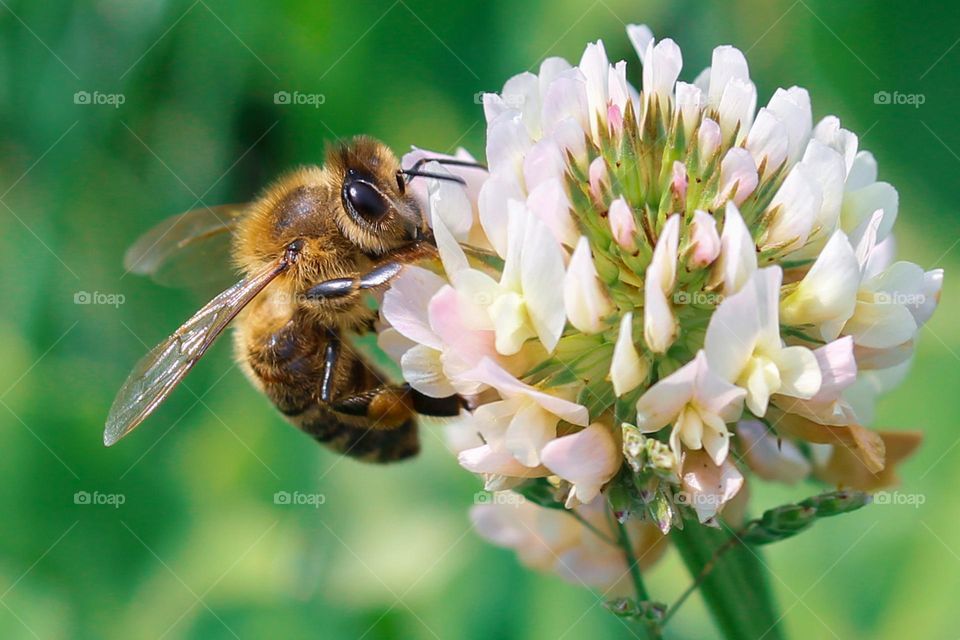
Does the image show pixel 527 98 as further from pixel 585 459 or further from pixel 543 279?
pixel 585 459

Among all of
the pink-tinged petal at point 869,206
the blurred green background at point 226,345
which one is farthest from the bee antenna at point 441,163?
the blurred green background at point 226,345

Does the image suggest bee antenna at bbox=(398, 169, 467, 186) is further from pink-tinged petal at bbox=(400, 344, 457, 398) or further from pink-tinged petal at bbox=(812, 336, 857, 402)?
pink-tinged petal at bbox=(812, 336, 857, 402)

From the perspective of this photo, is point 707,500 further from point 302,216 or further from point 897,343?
point 302,216

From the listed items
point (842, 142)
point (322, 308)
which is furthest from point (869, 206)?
point (322, 308)

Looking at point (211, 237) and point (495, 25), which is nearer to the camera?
point (211, 237)

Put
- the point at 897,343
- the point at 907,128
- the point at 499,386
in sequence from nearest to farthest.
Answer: the point at 499,386 < the point at 897,343 < the point at 907,128

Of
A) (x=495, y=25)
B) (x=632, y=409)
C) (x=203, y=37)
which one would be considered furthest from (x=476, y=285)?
(x=203, y=37)

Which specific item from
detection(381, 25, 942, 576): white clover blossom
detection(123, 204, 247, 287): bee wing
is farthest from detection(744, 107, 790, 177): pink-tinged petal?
detection(123, 204, 247, 287): bee wing
